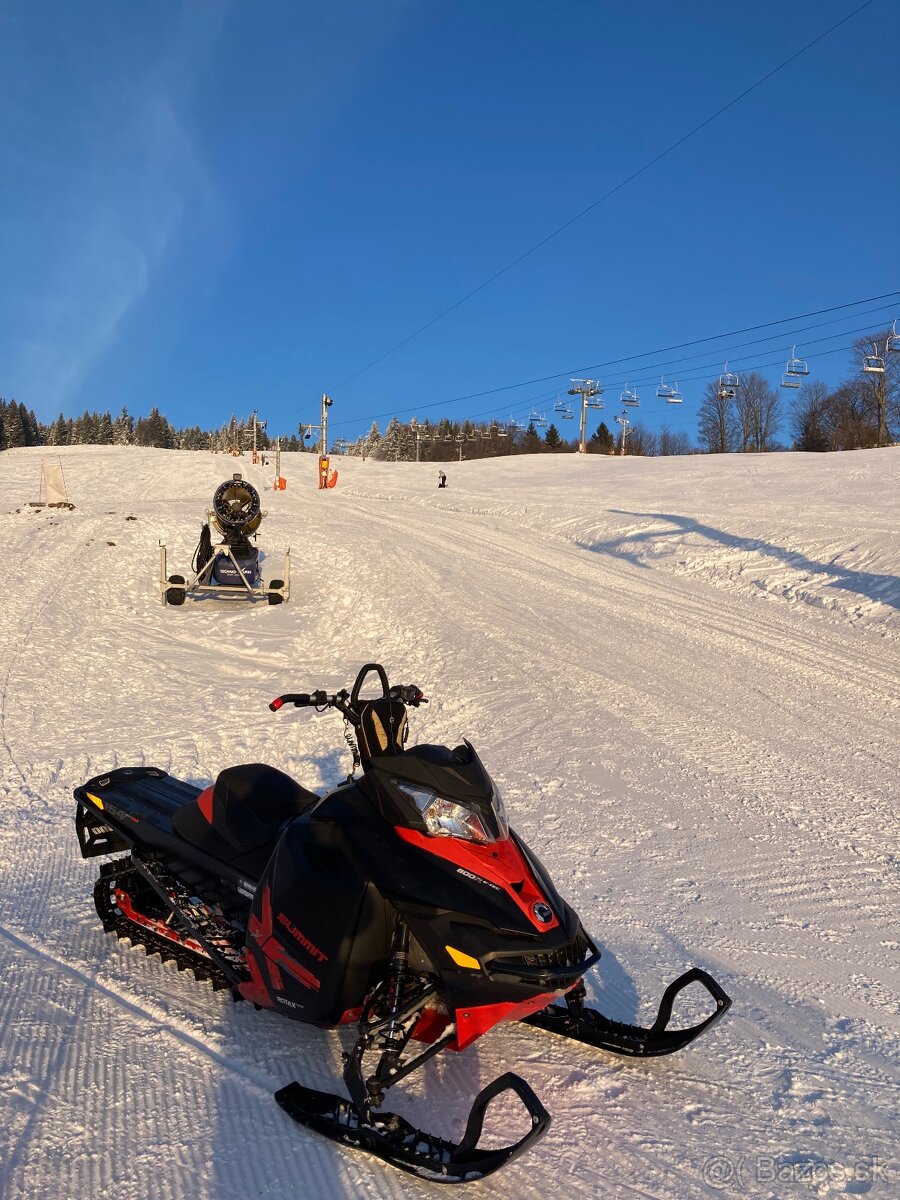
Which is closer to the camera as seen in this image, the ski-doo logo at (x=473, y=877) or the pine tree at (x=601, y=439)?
the ski-doo logo at (x=473, y=877)

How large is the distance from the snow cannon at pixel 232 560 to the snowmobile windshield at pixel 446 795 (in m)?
10.5

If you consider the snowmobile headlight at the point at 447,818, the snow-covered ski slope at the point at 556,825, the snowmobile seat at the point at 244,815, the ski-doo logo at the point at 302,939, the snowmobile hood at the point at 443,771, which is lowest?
the snow-covered ski slope at the point at 556,825

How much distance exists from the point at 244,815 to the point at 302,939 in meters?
0.82

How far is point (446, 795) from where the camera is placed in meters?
2.79

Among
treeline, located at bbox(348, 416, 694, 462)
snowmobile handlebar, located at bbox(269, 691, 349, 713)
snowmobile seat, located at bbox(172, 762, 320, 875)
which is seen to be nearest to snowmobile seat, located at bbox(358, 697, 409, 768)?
snowmobile handlebar, located at bbox(269, 691, 349, 713)

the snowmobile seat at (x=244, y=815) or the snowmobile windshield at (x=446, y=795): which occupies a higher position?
the snowmobile windshield at (x=446, y=795)

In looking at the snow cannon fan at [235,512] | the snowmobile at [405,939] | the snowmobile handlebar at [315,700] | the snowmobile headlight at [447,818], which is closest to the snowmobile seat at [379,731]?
the snowmobile at [405,939]

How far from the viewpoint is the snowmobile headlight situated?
2.76 meters

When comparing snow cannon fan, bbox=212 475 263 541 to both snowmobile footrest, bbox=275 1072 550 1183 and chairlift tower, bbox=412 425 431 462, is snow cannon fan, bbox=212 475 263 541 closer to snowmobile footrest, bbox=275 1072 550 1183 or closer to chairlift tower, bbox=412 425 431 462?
snowmobile footrest, bbox=275 1072 550 1183

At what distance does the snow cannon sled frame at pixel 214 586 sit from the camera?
12828 mm

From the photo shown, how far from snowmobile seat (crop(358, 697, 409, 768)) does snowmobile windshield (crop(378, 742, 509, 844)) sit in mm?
207

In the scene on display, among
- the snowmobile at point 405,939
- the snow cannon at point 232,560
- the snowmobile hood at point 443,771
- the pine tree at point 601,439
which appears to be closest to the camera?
the snowmobile at point 405,939

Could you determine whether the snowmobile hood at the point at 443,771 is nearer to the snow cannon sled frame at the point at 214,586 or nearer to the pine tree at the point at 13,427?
the snow cannon sled frame at the point at 214,586

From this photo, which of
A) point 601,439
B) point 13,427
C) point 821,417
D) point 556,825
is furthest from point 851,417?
point 13,427
